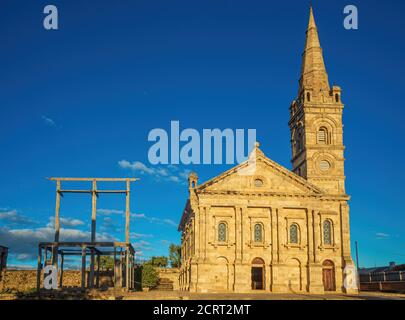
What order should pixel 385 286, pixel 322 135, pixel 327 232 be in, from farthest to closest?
1. pixel 322 135
2. pixel 385 286
3. pixel 327 232

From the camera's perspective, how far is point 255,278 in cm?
4866

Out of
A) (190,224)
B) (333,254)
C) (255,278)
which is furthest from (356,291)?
(190,224)

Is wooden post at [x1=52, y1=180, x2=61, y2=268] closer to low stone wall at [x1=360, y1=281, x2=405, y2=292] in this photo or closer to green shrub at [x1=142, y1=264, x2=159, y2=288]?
green shrub at [x1=142, y1=264, x2=159, y2=288]

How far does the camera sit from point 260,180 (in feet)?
162

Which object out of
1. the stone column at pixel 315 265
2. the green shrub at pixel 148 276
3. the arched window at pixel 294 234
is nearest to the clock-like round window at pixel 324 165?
the stone column at pixel 315 265

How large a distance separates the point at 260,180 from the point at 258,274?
8851mm

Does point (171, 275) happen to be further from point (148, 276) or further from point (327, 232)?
point (327, 232)

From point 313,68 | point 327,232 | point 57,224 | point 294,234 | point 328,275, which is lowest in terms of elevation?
point 328,275

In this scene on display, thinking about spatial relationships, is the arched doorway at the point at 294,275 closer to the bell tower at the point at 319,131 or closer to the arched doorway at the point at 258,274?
the arched doorway at the point at 258,274

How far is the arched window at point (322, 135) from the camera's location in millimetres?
54000

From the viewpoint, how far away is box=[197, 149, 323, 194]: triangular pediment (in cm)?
4869

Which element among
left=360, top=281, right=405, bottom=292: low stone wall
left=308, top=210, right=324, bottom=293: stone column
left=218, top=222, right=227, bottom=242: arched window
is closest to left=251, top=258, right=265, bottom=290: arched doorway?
left=218, top=222, right=227, bottom=242: arched window

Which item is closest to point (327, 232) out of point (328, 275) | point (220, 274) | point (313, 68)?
point (328, 275)
